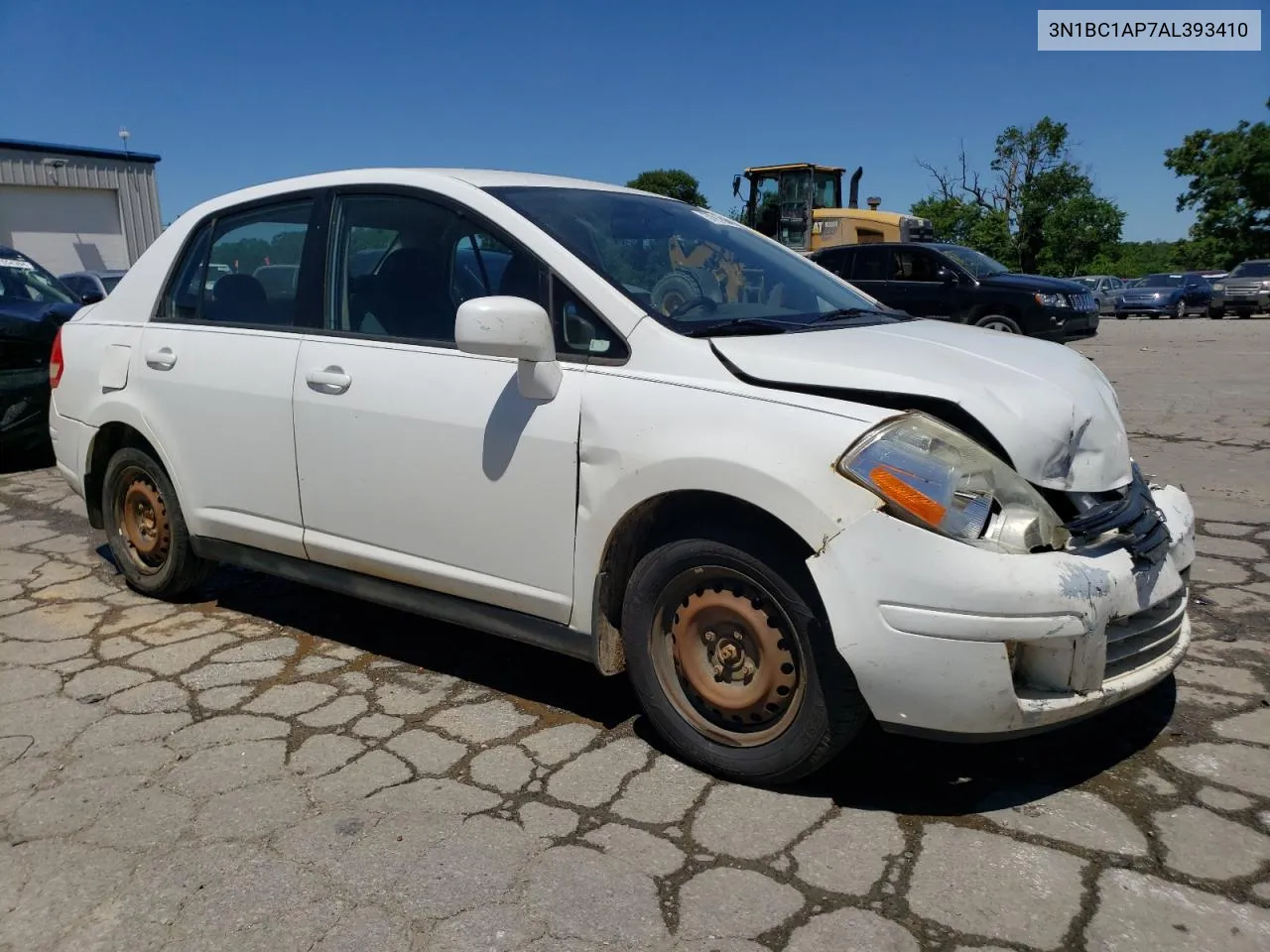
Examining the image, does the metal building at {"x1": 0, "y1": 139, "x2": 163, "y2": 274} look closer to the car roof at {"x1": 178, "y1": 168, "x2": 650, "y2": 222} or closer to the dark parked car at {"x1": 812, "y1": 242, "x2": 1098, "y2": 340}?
the dark parked car at {"x1": 812, "y1": 242, "x2": 1098, "y2": 340}

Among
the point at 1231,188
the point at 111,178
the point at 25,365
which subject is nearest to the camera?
the point at 25,365

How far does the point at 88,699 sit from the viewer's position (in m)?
3.47

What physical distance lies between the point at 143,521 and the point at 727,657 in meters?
2.87

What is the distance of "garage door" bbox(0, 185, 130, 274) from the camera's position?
2430 cm

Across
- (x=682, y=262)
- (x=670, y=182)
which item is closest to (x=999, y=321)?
(x=682, y=262)

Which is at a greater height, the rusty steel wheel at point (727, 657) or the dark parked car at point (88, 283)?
the dark parked car at point (88, 283)

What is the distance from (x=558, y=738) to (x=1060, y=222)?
53.4 metres

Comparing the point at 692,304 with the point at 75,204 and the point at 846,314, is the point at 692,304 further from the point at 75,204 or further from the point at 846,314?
the point at 75,204

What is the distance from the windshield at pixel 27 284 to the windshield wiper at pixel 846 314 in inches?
259

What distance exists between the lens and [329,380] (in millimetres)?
3428

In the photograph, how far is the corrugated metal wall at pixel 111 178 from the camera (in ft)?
78.6

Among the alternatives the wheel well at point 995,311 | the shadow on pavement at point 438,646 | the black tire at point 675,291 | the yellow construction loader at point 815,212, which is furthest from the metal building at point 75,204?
the black tire at point 675,291

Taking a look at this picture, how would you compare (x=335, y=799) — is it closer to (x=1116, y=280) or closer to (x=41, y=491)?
(x=41, y=491)

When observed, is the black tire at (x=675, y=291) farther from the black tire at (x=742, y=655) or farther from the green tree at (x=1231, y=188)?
the green tree at (x=1231, y=188)
